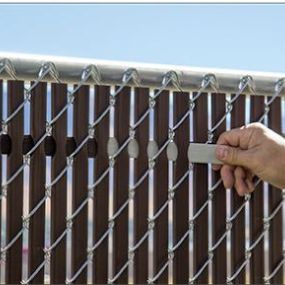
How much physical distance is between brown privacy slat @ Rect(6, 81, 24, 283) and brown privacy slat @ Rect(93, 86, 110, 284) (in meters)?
0.22

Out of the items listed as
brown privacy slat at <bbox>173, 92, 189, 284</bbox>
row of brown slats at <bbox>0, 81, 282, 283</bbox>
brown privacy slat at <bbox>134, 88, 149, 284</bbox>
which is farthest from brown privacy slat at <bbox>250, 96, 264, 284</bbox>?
brown privacy slat at <bbox>134, 88, 149, 284</bbox>

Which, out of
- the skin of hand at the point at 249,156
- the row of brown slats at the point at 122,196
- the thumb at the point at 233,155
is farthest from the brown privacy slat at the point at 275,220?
the thumb at the point at 233,155

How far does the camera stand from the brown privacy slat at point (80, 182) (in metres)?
1.97

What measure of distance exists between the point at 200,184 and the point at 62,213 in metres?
0.45

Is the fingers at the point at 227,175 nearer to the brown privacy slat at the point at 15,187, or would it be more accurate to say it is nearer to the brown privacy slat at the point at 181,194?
the brown privacy slat at the point at 181,194

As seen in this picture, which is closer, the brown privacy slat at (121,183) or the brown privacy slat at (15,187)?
the brown privacy slat at (15,187)

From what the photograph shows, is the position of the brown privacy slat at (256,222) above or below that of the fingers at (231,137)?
below

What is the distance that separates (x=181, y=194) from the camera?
210cm

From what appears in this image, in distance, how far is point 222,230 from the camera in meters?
2.15

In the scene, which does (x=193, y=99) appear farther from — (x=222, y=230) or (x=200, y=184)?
(x=222, y=230)

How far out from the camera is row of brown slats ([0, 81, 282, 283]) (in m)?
1.93

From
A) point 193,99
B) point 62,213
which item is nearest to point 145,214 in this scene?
point 62,213

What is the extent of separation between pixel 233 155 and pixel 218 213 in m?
0.21

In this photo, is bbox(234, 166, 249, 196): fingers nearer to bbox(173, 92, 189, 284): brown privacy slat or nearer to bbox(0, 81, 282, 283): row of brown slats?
bbox(0, 81, 282, 283): row of brown slats
